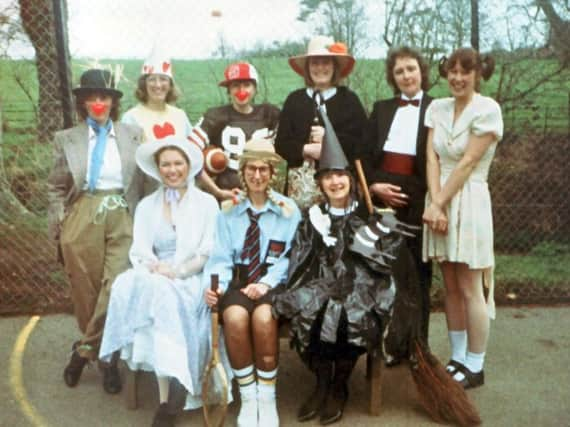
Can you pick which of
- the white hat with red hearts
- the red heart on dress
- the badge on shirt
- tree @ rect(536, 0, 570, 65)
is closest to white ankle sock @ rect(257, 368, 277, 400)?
the badge on shirt

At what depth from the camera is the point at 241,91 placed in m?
4.49

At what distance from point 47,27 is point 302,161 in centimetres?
268

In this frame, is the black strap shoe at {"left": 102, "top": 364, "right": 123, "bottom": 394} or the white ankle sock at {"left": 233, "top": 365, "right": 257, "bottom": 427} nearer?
the white ankle sock at {"left": 233, "top": 365, "right": 257, "bottom": 427}

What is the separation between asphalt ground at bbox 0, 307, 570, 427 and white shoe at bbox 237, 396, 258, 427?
0.19m

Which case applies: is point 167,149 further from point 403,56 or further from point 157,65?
point 403,56

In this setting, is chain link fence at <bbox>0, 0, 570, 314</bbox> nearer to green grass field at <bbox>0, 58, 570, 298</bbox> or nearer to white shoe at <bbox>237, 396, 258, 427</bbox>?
green grass field at <bbox>0, 58, 570, 298</bbox>

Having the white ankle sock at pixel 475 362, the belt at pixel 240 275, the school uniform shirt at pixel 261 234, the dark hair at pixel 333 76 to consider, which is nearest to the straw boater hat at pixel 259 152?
the school uniform shirt at pixel 261 234

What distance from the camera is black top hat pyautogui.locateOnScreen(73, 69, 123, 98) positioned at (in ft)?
13.7

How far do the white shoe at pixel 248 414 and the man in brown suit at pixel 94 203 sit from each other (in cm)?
94

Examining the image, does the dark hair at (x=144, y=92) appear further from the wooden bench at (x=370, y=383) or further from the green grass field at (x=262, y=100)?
the wooden bench at (x=370, y=383)

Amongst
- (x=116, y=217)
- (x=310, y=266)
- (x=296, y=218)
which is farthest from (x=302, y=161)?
(x=116, y=217)

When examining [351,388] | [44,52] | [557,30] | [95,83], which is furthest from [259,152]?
[557,30]

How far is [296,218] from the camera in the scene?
3.96m

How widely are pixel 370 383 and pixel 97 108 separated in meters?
2.28
